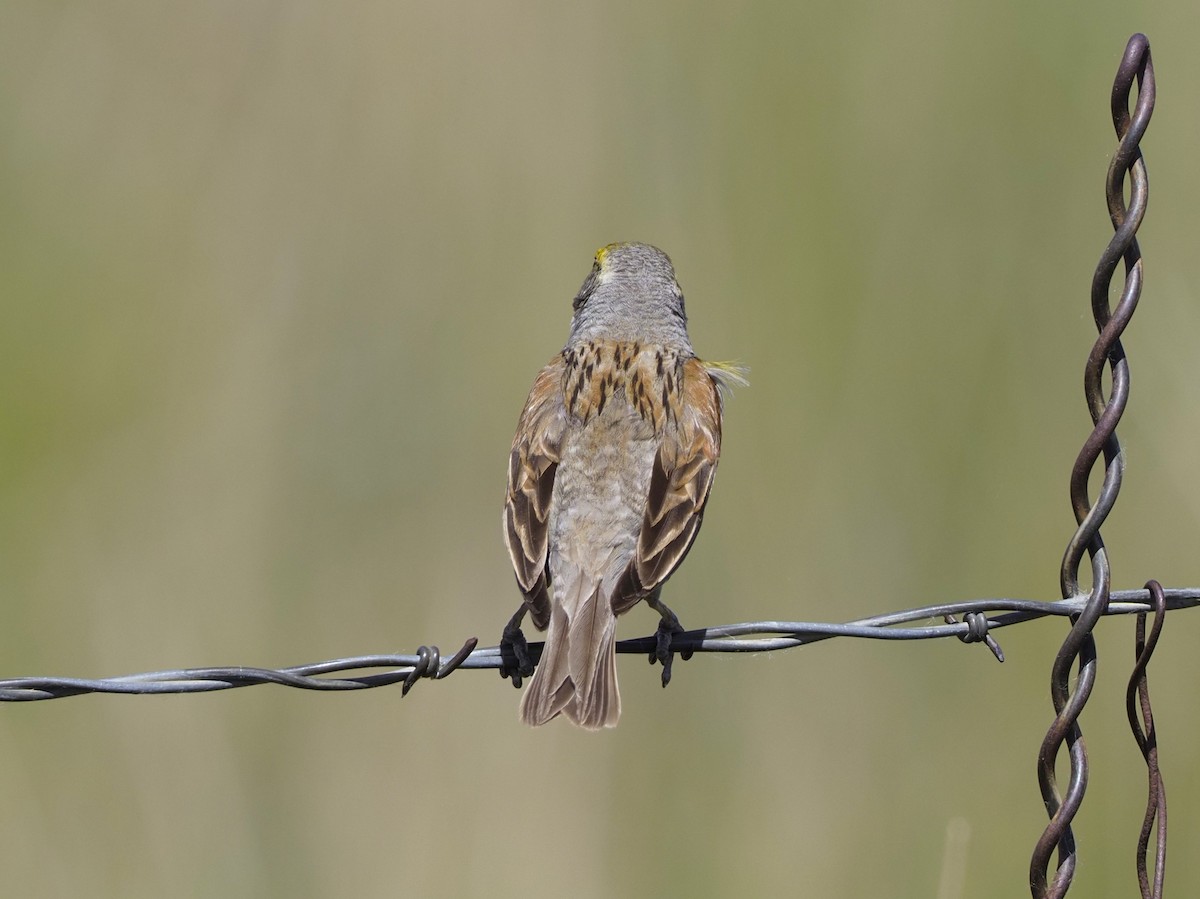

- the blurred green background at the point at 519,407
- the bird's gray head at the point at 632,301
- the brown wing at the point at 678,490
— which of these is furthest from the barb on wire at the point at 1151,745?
the bird's gray head at the point at 632,301

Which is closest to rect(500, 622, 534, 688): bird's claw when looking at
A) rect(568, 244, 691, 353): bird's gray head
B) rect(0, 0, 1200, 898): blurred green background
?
rect(0, 0, 1200, 898): blurred green background

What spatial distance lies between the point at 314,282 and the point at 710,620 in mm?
2535

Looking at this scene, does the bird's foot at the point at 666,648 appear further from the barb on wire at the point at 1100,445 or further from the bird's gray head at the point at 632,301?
the bird's gray head at the point at 632,301

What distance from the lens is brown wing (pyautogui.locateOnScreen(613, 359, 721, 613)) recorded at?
4.44 meters

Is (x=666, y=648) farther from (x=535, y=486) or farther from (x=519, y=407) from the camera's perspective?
(x=519, y=407)

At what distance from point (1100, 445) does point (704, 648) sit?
3.83 feet

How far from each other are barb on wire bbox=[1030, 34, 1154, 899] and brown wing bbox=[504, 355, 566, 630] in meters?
1.76

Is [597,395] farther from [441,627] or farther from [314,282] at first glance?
[314,282]

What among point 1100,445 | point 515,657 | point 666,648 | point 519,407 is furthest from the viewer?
point 519,407

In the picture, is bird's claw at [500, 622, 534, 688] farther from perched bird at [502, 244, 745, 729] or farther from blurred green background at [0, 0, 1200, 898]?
blurred green background at [0, 0, 1200, 898]

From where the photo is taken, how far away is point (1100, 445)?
9.95 feet

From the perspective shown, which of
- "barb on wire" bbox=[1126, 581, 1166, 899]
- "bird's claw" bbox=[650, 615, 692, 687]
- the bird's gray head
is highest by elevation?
the bird's gray head

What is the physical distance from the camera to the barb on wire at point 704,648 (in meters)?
3.27

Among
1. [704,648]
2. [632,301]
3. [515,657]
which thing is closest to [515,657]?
[515,657]
